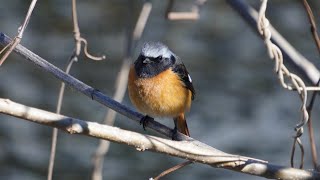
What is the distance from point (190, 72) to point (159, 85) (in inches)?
123

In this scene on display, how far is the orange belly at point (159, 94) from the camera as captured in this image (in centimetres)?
454

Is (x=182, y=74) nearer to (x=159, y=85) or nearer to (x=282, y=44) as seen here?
(x=159, y=85)

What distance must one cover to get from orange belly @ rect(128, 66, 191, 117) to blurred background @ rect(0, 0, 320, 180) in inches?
113

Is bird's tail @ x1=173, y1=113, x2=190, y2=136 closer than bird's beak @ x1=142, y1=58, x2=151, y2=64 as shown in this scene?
No

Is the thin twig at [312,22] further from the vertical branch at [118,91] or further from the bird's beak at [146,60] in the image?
the bird's beak at [146,60]

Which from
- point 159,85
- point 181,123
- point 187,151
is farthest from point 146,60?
point 187,151

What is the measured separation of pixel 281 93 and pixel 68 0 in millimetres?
2538

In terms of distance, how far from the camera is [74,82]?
126 inches

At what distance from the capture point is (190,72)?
775 cm

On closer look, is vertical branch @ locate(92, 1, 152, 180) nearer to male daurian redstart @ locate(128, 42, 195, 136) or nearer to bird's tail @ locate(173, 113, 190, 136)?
male daurian redstart @ locate(128, 42, 195, 136)

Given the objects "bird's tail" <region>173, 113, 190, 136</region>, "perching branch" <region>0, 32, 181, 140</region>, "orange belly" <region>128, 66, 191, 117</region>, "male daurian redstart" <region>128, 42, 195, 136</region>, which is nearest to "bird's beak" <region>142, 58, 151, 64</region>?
"male daurian redstart" <region>128, 42, 195, 136</region>

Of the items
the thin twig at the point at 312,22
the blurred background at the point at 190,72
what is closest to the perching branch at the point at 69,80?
the thin twig at the point at 312,22

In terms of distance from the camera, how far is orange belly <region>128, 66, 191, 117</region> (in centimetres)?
454

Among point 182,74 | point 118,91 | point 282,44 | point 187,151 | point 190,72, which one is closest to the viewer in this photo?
point 187,151
